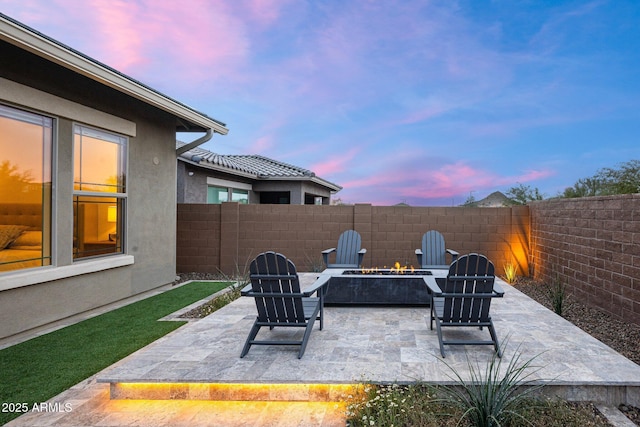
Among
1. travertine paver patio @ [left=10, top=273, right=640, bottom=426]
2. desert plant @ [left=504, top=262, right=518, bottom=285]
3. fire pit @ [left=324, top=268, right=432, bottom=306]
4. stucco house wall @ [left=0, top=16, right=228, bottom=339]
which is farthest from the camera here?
desert plant @ [left=504, top=262, right=518, bottom=285]

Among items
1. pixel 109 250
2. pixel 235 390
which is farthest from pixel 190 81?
pixel 235 390

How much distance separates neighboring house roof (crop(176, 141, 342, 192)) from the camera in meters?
9.81

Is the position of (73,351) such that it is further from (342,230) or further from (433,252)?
Result: (342,230)

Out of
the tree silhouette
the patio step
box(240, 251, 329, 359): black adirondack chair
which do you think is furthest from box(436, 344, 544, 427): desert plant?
the tree silhouette

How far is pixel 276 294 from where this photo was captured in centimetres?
341

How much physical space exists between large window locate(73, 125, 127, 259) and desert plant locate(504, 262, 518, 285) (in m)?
7.17

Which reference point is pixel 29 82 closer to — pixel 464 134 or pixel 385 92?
pixel 385 92

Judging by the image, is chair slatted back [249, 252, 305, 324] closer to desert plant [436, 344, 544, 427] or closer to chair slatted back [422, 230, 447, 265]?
desert plant [436, 344, 544, 427]

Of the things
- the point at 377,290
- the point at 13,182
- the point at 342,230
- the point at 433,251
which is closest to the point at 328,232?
the point at 342,230

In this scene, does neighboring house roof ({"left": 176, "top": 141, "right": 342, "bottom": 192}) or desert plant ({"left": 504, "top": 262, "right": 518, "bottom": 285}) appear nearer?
desert plant ({"left": 504, "top": 262, "right": 518, "bottom": 285})

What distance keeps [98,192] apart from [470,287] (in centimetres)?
514

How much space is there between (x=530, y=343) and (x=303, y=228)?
18.2 ft

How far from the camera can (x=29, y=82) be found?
172 inches

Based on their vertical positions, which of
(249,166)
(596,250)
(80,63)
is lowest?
(596,250)
